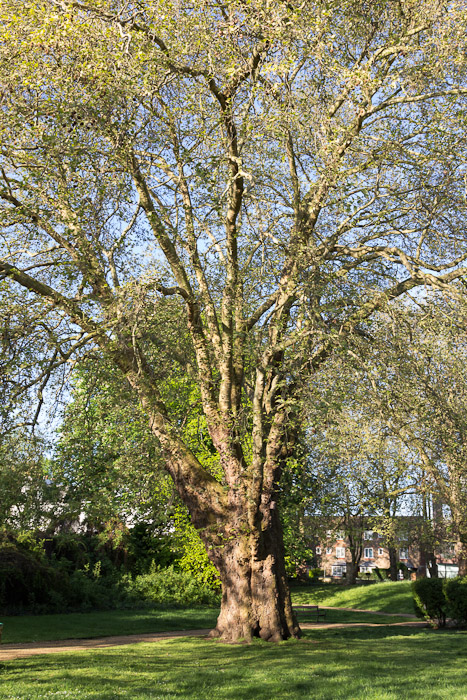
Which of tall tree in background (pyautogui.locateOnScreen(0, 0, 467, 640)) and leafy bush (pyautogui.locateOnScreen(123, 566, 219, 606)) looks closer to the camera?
tall tree in background (pyautogui.locateOnScreen(0, 0, 467, 640))

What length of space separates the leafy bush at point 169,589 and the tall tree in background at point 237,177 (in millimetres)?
12087

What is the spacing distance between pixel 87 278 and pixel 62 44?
3.94 m

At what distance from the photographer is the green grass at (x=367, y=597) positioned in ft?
95.2

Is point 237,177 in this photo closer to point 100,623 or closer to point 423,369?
point 423,369

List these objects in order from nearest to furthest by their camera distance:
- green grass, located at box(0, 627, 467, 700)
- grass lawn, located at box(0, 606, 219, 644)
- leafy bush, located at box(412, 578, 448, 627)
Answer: green grass, located at box(0, 627, 467, 700), grass lawn, located at box(0, 606, 219, 644), leafy bush, located at box(412, 578, 448, 627)

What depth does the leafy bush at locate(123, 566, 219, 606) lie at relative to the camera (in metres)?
24.3

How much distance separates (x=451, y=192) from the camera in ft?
38.0

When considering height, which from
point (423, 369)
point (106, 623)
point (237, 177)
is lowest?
point (106, 623)

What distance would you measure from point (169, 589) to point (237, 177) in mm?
18313

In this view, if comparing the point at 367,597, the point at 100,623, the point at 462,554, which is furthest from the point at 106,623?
the point at 367,597

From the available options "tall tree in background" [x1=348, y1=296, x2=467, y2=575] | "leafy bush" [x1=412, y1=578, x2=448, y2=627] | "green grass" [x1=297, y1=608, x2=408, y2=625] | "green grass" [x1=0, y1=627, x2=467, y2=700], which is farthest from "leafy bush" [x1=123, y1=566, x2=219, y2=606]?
"tall tree in background" [x1=348, y1=296, x2=467, y2=575]

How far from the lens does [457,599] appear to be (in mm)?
18906

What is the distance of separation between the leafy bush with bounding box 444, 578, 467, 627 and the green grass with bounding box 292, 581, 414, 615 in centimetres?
883

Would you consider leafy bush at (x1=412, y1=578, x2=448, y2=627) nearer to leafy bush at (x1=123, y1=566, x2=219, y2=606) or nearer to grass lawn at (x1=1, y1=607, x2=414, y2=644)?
grass lawn at (x1=1, y1=607, x2=414, y2=644)
